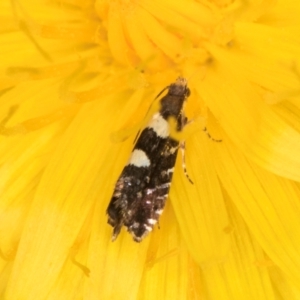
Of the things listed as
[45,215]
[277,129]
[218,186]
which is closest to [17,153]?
[45,215]

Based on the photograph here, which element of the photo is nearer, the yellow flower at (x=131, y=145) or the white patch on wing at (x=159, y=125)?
the yellow flower at (x=131, y=145)

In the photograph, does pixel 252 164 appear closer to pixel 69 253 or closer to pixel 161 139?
pixel 161 139

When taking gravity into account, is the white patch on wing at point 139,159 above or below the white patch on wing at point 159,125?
below

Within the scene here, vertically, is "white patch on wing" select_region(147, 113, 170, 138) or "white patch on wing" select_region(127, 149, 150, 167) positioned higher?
"white patch on wing" select_region(147, 113, 170, 138)

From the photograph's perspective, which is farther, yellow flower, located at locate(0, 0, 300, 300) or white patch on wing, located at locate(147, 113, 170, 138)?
white patch on wing, located at locate(147, 113, 170, 138)
